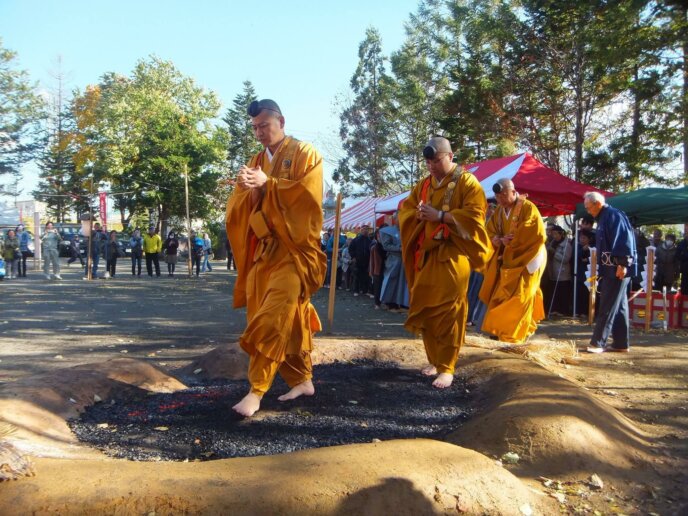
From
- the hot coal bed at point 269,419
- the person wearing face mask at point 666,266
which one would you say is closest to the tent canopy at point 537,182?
the person wearing face mask at point 666,266

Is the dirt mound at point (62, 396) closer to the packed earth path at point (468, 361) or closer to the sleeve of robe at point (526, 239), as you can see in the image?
the packed earth path at point (468, 361)

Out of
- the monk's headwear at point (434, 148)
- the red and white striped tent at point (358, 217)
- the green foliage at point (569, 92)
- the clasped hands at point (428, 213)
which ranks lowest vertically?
the clasped hands at point (428, 213)

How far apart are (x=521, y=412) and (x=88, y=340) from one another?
20.3 ft

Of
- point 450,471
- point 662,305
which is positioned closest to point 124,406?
point 450,471

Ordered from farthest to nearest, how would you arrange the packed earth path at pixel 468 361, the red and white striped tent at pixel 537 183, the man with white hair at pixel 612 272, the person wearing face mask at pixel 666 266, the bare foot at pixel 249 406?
1. the person wearing face mask at pixel 666 266
2. the red and white striped tent at pixel 537 183
3. the man with white hair at pixel 612 272
4. the bare foot at pixel 249 406
5. the packed earth path at pixel 468 361

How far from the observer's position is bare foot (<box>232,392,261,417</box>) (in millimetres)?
4118

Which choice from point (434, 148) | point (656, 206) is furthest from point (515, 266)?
point (656, 206)

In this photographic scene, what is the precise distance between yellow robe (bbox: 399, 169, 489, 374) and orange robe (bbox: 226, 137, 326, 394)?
42.1 inches

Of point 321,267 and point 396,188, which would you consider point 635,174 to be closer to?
point 321,267

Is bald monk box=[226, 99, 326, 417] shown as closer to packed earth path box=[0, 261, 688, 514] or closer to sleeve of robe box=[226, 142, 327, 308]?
sleeve of robe box=[226, 142, 327, 308]

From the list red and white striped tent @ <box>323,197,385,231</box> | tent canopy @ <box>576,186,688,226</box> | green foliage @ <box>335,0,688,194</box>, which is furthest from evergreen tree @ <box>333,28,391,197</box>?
tent canopy @ <box>576,186,688,226</box>

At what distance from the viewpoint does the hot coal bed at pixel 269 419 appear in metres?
3.62

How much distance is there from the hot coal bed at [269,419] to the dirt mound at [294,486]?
2.63 feet

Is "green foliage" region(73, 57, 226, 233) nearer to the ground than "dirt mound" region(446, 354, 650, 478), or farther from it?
farther from it
